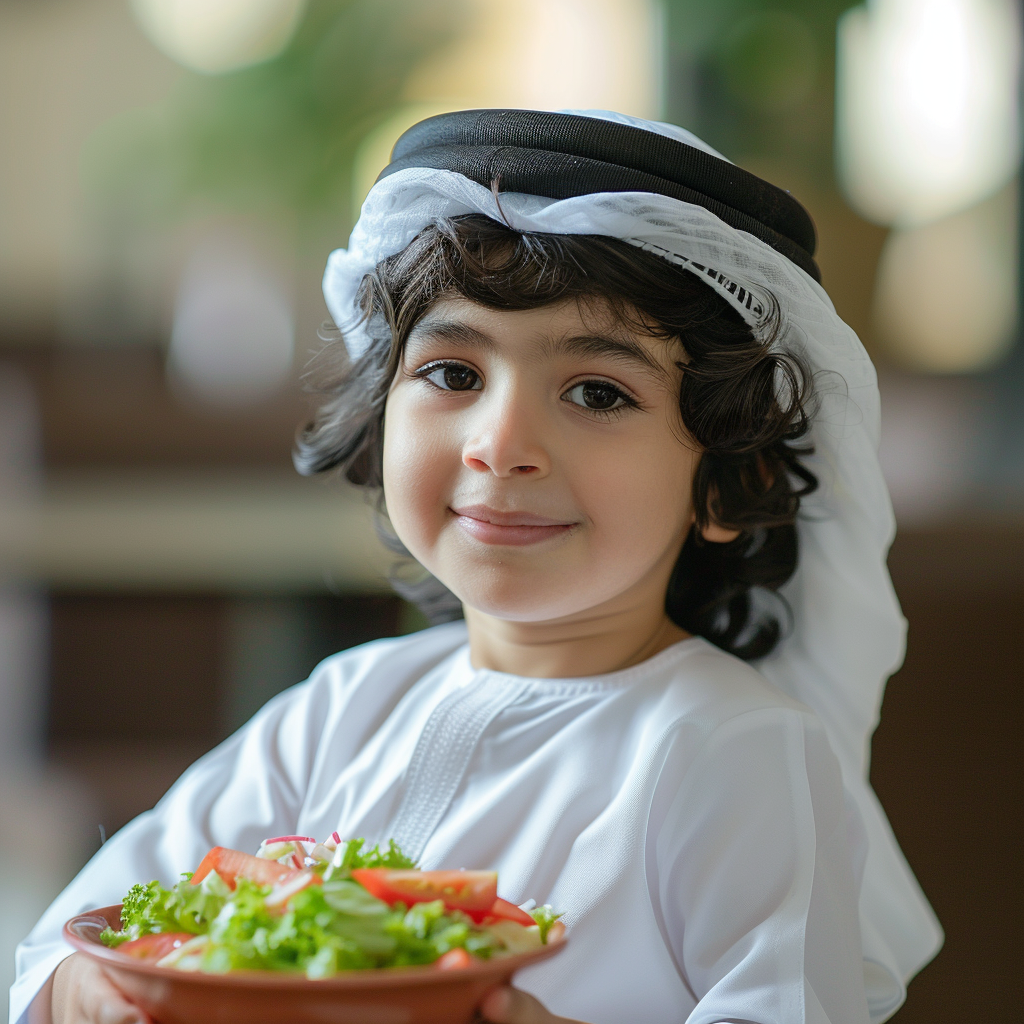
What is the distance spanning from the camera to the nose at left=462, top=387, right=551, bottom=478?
2.30ft

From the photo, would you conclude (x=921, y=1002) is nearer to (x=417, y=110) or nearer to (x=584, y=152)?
(x=584, y=152)

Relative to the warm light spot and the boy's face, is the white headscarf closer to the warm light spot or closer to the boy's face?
the boy's face

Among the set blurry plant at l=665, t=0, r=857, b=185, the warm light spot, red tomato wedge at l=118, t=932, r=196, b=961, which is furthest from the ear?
the warm light spot

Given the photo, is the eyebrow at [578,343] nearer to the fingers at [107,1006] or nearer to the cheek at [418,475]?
the cheek at [418,475]

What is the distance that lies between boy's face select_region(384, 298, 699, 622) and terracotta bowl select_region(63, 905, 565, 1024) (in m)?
0.30

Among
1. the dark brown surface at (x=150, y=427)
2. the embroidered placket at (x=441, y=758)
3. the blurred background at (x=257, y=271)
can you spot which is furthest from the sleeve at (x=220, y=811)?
the dark brown surface at (x=150, y=427)

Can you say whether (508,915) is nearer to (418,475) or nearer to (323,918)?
(323,918)

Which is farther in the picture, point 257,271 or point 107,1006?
point 257,271

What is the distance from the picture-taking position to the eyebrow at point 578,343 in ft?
2.36

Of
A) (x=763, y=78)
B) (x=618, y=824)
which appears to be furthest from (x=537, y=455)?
(x=763, y=78)

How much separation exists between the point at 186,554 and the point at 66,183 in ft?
3.36

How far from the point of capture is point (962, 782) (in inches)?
66.3

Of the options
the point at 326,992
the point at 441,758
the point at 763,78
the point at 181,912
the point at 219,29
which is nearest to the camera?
the point at 326,992

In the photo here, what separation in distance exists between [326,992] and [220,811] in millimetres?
500
